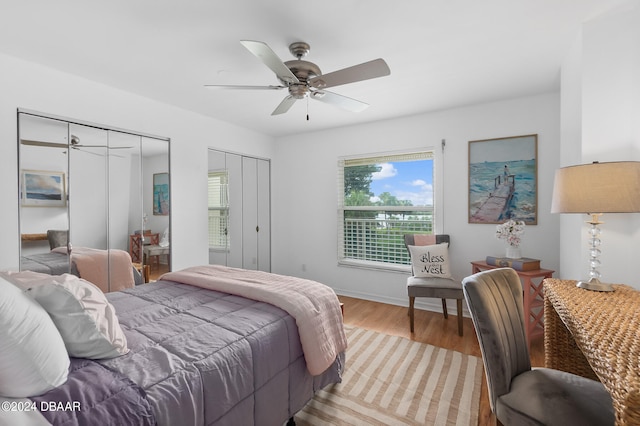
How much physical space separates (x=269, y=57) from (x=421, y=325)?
305 centimetres

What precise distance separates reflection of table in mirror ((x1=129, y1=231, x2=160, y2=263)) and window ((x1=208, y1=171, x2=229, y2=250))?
84cm

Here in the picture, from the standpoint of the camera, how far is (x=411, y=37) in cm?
208

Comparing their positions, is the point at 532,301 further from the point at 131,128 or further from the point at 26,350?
the point at 131,128

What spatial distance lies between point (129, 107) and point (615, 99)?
13.5 feet

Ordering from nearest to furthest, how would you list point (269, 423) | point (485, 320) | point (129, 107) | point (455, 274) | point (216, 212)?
point (485, 320)
point (269, 423)
point (129, 107)
point (455, 274)
point (216, 212)

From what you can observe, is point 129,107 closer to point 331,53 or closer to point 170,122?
point 170,122

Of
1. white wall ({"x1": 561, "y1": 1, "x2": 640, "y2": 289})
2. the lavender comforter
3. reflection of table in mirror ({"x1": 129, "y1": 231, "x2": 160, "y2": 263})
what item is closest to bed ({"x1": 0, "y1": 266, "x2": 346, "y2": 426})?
the lavender comforter

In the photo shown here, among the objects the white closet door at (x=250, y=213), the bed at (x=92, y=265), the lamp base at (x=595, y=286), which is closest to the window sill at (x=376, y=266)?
the white closet door at (x=250, y=213)

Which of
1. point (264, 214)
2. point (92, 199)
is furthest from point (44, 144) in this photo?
point (264, 214)

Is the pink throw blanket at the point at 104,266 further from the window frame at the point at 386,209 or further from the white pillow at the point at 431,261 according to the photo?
the white pillow at the point at 431,261

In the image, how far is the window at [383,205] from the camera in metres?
3.91

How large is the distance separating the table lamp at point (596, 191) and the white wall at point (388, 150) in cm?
169

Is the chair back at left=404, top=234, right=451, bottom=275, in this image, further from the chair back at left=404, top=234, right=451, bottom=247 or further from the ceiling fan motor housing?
the ceiling fan motor housing

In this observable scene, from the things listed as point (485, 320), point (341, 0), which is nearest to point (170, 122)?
point (341, 0)
